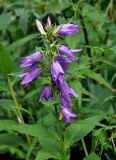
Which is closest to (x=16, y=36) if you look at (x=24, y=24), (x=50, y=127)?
(x=24, y=24)

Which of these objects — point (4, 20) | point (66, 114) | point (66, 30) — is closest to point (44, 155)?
point (66, 114)

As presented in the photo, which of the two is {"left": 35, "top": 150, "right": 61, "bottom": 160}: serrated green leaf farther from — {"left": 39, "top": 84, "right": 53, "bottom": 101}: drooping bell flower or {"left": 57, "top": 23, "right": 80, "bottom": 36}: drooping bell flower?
{"left": 57, "top": 23, "right": 80, "bottom": 36}: drooping bell flower

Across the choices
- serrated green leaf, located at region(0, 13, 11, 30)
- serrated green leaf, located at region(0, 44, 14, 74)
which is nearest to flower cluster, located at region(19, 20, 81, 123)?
serrated green leaf, located at region(0, 44, 14, 74)

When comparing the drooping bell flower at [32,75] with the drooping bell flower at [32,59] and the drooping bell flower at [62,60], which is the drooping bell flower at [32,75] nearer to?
the drooping bell flower at [32,59]

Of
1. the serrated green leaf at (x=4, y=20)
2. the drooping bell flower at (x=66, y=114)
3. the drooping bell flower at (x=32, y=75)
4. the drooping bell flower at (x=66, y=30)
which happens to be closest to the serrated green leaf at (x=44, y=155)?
the drooping bell flower at (x=66, y=114)

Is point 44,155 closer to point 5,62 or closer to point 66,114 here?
point 66,114
